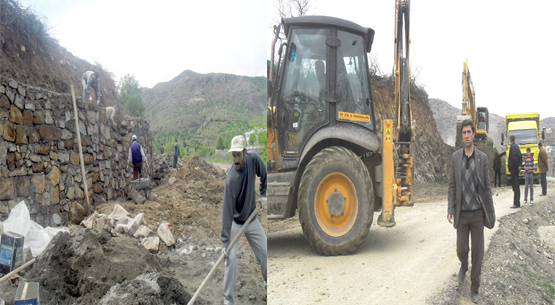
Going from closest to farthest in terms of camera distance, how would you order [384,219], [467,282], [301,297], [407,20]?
[301,297] < [467,282] < [384,219] < [407,20]

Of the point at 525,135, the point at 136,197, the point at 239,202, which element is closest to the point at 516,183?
the point at 239,202

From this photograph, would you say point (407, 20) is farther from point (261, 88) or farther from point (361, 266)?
point (361, 266)

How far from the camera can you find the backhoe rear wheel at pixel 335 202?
14.2ft

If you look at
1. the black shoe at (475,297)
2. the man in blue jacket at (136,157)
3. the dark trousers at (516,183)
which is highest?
the man in blue jacket at (136,157)

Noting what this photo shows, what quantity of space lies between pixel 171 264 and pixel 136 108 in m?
14.3

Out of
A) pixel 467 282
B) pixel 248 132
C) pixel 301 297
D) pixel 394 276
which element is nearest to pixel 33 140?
pixel 248 132

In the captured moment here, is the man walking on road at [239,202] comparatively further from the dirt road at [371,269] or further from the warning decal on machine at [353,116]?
the warning decal on machine at [353,116]

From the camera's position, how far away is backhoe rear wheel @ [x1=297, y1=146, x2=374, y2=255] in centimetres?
434

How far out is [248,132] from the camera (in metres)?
4.02

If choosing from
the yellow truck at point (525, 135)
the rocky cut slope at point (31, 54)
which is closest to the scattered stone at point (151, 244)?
the rocky cut slope at point (31, 54)

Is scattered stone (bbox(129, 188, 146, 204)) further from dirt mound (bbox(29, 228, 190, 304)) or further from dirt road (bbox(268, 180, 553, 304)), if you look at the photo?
dirt mound (bbox(29, 228, 190, 304))

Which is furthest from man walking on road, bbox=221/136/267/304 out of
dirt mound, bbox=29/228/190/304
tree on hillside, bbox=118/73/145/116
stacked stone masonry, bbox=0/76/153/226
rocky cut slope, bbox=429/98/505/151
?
rocky cut slope, bbox=429/98/505/151

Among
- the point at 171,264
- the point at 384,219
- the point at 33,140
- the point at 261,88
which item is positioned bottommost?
the point at 171,264

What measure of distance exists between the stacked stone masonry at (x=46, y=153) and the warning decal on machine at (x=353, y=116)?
4.76m
